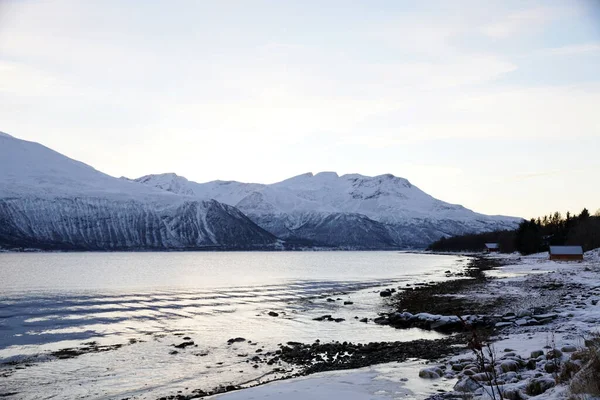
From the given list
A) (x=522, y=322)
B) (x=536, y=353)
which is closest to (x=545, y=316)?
(x=522, y=322)

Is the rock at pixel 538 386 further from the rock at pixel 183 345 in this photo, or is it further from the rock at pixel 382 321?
the rock at pixel 382 321

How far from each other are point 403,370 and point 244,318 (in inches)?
982

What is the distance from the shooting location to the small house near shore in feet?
334

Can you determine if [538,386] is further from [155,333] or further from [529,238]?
[529,238]

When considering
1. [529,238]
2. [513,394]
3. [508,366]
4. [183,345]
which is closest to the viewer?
[513,394]

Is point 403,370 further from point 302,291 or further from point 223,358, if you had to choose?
point 302,291

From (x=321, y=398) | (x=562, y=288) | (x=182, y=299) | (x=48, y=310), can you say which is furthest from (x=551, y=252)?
(x=321, y=398)

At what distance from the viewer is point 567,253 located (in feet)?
339

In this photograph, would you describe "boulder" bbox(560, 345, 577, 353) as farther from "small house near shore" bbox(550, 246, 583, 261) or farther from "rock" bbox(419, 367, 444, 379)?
"small house near shore" bbox(550, 246, 583, 261)

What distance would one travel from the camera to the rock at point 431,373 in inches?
683

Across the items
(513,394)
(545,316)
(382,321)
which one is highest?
(513,394)

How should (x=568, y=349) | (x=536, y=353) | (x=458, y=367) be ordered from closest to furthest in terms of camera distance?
(x=568, y=349), (x=536, y=353), (x=458, y=367)

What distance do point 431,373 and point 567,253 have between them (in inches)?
3935

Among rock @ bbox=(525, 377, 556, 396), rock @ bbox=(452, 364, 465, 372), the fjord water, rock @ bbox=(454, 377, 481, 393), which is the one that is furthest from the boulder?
the fjord water
